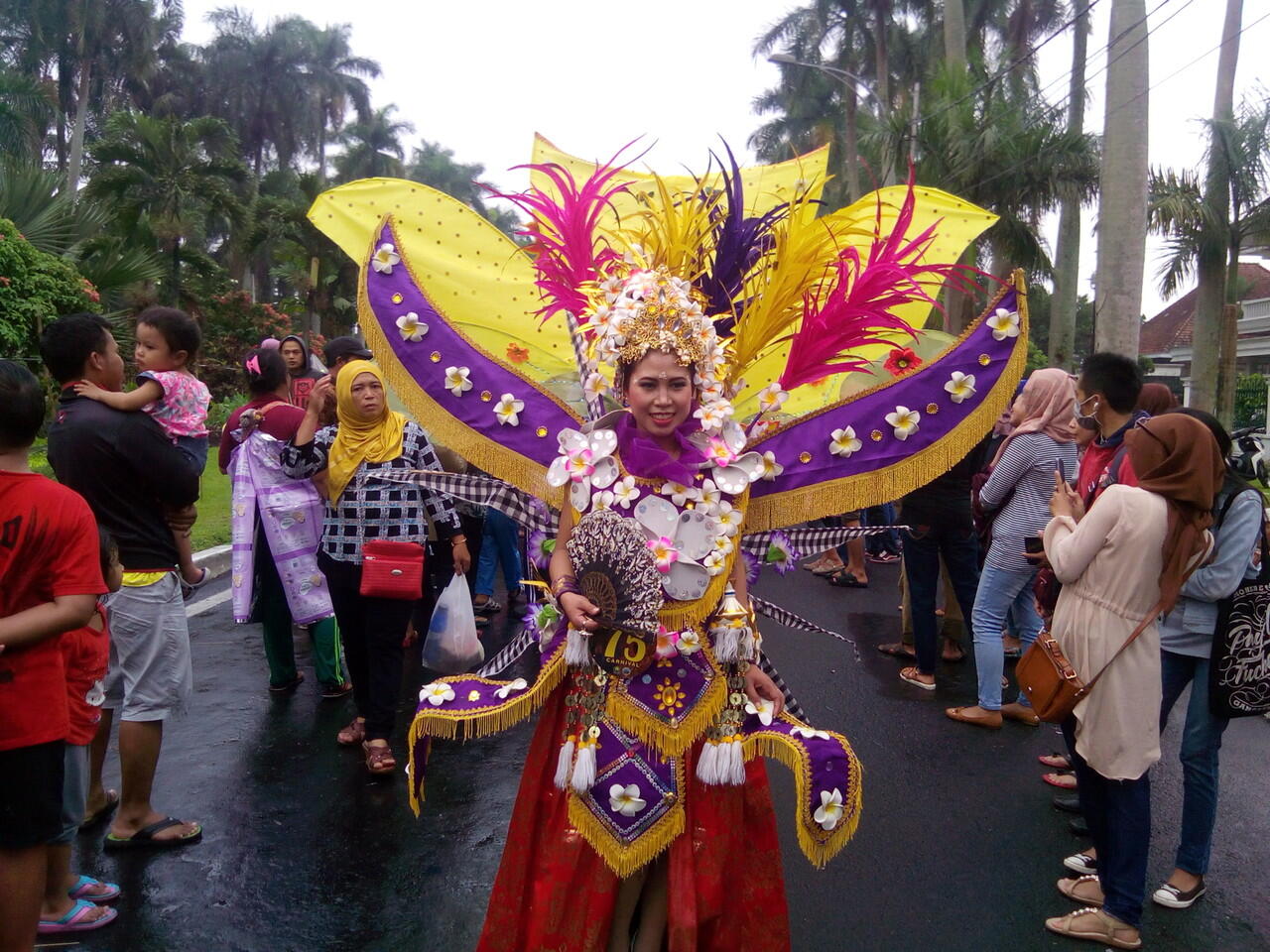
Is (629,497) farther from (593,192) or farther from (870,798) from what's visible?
(870,798)

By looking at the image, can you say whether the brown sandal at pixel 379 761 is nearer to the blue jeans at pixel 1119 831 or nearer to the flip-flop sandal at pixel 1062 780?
the blue jeans at pixel 1119 831

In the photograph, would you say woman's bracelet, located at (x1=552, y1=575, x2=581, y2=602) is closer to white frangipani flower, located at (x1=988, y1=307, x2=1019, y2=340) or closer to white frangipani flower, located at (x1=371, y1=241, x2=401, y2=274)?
white frangipani flower, located at (x1=371, y1=241, x2=401, y2=274)


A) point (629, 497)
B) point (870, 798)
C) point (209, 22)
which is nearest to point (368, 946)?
point (629, 497)

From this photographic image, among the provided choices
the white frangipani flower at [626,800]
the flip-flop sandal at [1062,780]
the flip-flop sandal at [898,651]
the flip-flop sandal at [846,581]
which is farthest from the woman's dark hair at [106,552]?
the flip-flop sandal at [846,581]

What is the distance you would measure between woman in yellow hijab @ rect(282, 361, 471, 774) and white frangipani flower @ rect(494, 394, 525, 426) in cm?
143

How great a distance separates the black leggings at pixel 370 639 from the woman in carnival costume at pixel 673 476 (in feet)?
4.79

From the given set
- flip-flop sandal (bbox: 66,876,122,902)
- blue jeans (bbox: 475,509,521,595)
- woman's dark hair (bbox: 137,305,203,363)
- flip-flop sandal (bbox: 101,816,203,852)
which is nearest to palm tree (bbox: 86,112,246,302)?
blue jeans (bbox: 475,509,521,595)

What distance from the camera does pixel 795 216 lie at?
285cm

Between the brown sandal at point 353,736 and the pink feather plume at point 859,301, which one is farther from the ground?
the pink feather plume at point 859,301

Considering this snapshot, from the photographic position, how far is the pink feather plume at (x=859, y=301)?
110 inches

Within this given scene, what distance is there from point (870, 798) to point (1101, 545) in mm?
1741

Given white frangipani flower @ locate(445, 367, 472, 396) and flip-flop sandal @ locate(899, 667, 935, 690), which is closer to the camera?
white frangipani flower @ locate(445, 367, 472, 396)

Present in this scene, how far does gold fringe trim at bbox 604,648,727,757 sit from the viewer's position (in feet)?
7.95

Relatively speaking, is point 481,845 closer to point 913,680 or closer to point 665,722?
point 665,722
